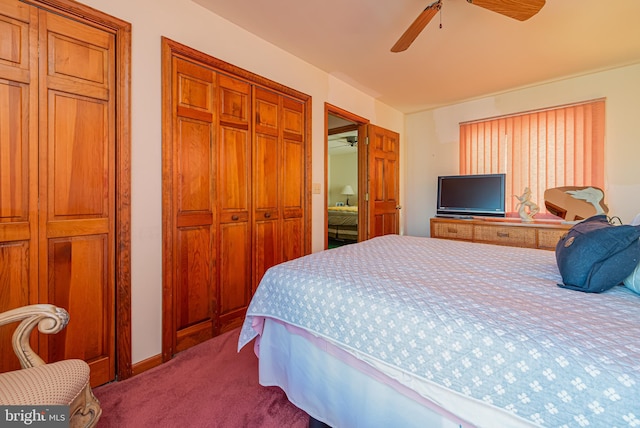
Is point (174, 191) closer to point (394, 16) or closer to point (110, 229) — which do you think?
point (110, 229)

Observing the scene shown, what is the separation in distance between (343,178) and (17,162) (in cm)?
762

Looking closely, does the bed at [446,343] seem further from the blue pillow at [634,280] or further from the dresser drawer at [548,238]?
the dresser drawer at [548,238]

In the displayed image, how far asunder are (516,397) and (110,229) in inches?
82.8

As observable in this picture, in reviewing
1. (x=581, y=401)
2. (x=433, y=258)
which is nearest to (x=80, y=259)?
(x=433, y=258)

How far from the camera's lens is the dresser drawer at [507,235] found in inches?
122

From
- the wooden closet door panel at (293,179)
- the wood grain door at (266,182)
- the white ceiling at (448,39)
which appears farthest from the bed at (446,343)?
the white ceiling at (448,39)

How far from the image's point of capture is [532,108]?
11.6ft

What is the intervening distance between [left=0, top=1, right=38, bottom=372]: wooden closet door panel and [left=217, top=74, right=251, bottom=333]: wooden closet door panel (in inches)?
41.3

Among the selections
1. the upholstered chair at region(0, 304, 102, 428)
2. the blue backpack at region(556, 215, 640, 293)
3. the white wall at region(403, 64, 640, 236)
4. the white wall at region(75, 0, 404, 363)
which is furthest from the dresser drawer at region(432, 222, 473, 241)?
the upholstered chair at region(0, 304, 102, 428)

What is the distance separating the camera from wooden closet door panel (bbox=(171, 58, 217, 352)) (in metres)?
1.98

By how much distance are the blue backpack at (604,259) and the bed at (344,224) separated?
479cm

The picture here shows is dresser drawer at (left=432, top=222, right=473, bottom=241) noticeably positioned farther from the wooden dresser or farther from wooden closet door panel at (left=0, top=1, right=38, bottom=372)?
wooden closet door panel at (left=0, top=1, right=38, bottom=372)

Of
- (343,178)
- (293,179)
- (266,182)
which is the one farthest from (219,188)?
(343,178)

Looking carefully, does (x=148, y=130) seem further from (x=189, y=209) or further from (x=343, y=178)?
(x=343, y=178)
